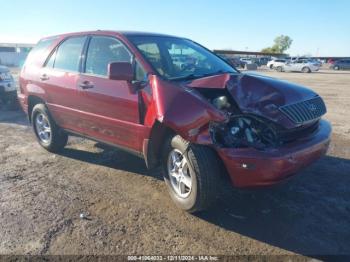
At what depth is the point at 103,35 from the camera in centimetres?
476

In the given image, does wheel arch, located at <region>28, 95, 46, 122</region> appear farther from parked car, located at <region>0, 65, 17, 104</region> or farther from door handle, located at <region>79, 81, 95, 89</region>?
parked car, located at <region>0, 65, 17, 104</region>

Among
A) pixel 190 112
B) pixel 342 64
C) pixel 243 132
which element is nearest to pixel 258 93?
pixel 243 132

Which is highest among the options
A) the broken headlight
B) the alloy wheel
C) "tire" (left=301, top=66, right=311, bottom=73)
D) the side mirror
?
the side mirror

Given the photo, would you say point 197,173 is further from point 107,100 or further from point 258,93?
point 107,100

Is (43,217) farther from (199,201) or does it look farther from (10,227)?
(199,201)

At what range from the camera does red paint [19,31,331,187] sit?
321cm

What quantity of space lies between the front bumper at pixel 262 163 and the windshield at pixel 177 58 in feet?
4.09

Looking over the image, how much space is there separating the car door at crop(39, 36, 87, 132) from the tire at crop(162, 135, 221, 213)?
6.42 feet

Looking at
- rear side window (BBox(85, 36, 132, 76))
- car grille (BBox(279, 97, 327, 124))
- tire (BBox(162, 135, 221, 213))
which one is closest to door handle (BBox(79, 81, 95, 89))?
rear side window (BBox(85, 36, 132, 76))

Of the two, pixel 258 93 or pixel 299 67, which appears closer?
pixel 258 93

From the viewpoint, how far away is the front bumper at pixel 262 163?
3.13 metres

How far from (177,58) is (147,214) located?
2023mm

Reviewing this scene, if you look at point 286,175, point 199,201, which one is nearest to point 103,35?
point 199,201

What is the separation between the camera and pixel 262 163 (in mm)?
A: 3123
